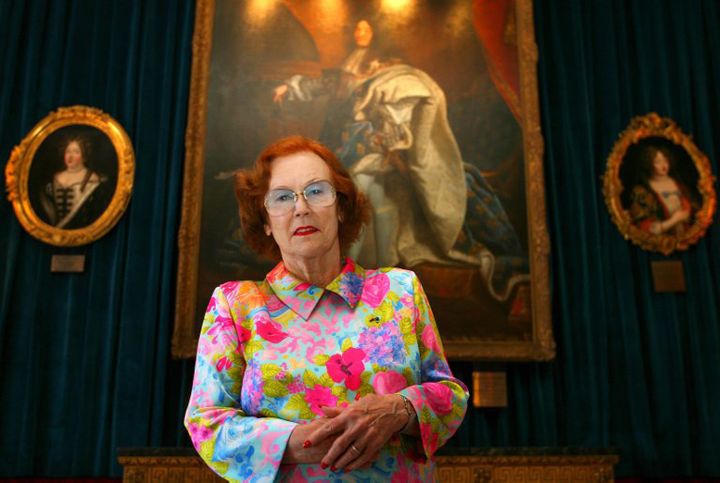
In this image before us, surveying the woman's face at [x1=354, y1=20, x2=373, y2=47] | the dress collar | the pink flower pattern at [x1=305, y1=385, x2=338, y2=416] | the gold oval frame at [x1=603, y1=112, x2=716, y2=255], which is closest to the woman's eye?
the dress collar

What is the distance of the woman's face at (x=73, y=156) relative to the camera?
5176 mm

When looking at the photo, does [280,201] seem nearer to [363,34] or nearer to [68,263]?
[68,263]

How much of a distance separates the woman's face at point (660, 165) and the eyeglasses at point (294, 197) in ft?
14.1

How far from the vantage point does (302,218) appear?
2127 mm

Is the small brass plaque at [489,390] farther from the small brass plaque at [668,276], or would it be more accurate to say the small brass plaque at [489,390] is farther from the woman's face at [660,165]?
the woman's face at [660,165]

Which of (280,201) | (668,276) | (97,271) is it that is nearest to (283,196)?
(280,201)

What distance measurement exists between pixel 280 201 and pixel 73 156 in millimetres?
3677

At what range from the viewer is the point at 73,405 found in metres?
4.81

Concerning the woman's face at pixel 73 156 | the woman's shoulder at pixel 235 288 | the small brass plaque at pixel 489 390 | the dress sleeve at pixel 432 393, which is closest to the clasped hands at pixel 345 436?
the dress sleeve at pixel 432 393

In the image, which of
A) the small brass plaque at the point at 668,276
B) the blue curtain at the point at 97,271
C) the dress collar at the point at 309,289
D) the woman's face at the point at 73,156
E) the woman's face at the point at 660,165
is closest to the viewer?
the dress collar at the point at 309,289

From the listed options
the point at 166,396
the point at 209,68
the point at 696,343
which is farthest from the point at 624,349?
the point at 209,68

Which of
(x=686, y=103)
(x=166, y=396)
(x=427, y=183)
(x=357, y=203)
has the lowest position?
(x=166, y=396)

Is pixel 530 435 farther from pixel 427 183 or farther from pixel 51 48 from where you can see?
pixel 51 48

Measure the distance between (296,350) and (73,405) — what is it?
11.7 feet
